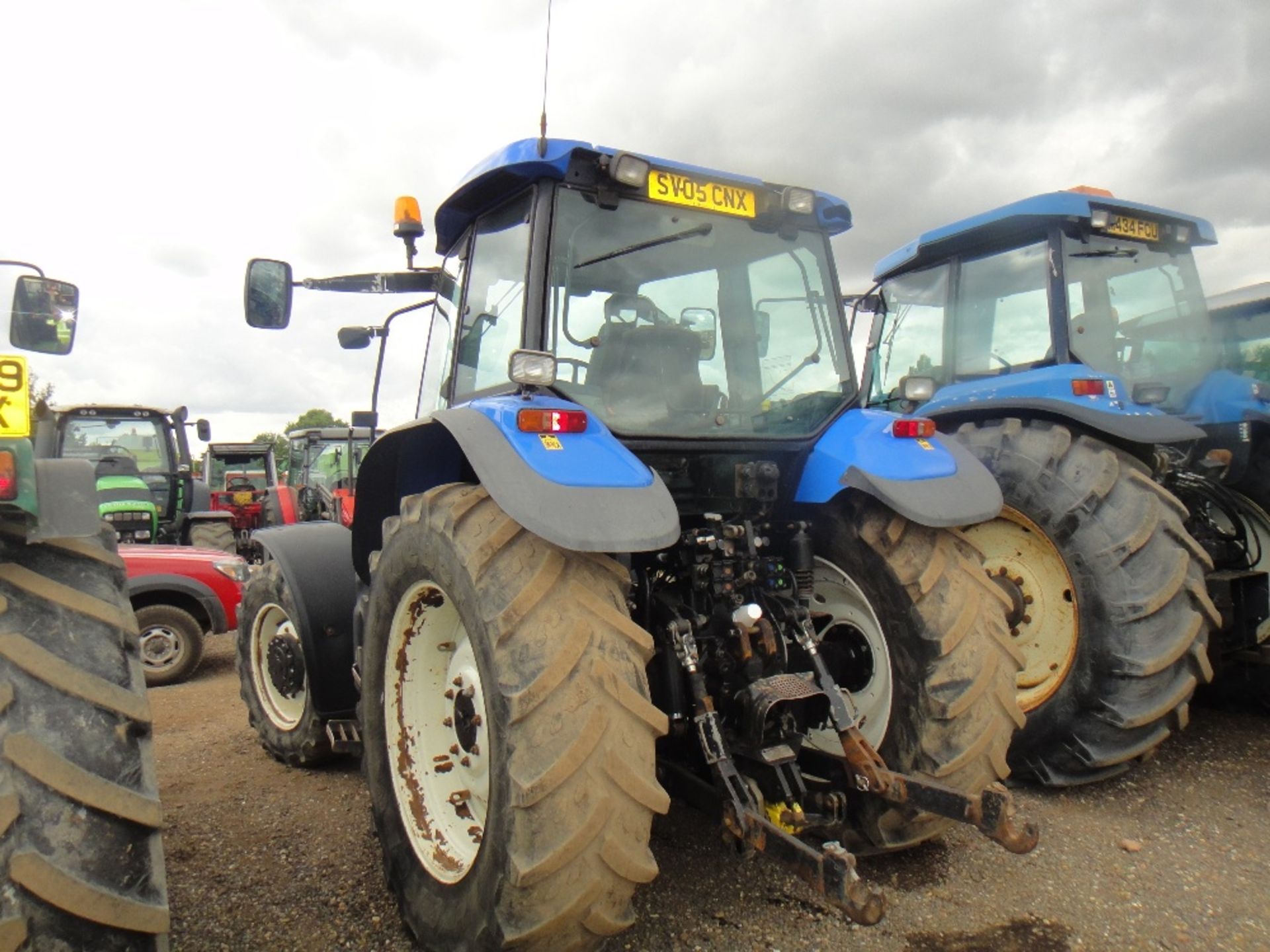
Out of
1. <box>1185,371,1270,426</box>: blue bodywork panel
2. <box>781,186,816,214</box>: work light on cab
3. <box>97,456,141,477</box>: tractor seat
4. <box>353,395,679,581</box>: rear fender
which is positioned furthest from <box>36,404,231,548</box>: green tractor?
<box>1185,371,1270,426</box>: blue bodywork panel

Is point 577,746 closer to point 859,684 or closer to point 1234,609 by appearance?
point 859,684

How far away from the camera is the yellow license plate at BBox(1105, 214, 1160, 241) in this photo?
446 cm

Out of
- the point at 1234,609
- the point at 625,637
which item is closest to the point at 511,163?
the point at 625,637

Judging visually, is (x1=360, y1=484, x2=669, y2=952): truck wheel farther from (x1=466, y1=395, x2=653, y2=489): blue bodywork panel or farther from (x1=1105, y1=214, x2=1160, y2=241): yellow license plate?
(x1=1105, y1=214, x2=1160, y2=241): yellow license plate

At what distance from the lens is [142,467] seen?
9141mm

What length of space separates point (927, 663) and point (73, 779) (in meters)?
2.09

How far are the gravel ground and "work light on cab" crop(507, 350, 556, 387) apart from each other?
1.54 meters

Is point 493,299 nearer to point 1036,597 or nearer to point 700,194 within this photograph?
point 700,194

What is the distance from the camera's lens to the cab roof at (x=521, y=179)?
8.71ft

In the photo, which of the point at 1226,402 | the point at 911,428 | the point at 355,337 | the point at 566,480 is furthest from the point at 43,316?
the point at 1226,402

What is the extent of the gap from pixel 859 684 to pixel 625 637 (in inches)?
44.5

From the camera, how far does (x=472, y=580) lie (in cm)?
209

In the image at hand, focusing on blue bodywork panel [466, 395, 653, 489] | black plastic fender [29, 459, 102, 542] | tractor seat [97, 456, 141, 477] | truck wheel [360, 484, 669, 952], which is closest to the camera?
black plastic fender [29, 459, 102, 542]

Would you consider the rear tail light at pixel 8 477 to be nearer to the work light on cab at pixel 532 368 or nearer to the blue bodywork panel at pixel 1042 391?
the work light on cab at pixel 532 368
